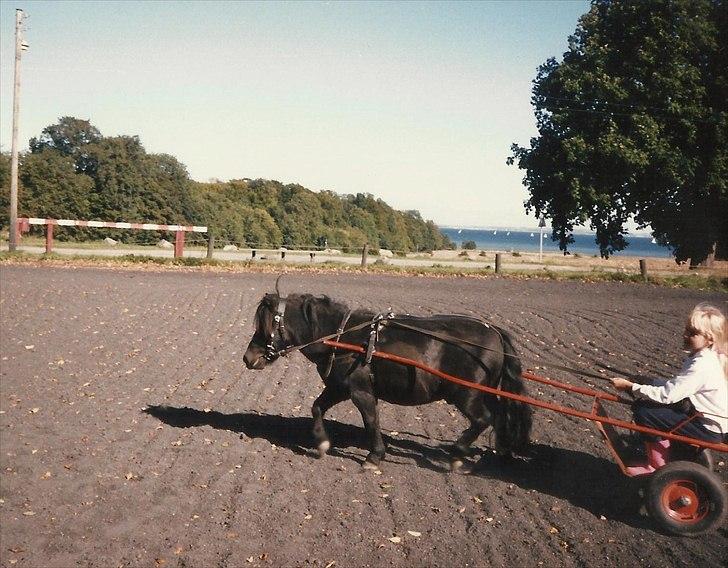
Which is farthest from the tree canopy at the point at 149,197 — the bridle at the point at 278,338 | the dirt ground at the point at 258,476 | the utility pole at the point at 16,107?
the bridle at the point at 278,338

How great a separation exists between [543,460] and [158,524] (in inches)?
148

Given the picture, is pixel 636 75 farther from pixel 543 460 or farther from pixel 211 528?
pixel 211 528

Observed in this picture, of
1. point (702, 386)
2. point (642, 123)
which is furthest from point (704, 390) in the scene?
point (642, 123)

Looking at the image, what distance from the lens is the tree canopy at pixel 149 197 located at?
40812 mm

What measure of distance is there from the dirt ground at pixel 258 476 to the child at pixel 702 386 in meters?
0.84

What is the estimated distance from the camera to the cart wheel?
5.63 m

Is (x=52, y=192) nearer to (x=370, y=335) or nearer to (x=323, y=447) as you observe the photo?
(x=323, y=447)

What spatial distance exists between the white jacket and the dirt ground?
952 millimetres

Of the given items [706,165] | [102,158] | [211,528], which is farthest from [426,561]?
[102,158]

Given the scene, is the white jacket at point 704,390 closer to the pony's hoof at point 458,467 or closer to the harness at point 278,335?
the pony's hoof at point 458,467

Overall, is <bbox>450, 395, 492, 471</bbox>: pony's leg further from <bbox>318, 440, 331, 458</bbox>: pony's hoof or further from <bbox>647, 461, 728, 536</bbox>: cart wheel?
<bbox>647, 461, 728, 536</bbox>: cart wheel

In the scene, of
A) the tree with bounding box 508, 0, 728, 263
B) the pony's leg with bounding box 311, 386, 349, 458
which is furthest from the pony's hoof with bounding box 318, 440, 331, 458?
the tree with bounding box 508, 0, 728, 263

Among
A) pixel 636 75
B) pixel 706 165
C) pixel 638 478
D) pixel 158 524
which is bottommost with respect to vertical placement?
pixel 158 524

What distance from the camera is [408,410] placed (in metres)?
9.36
